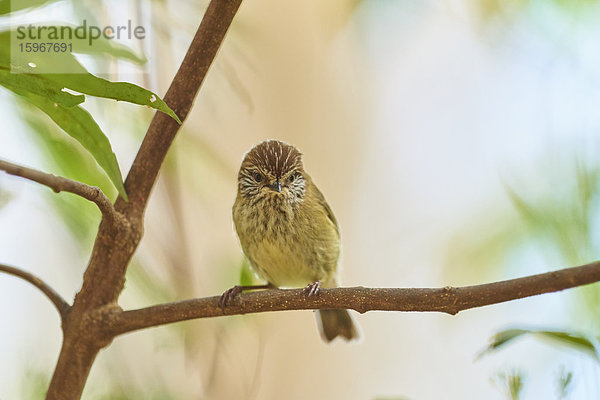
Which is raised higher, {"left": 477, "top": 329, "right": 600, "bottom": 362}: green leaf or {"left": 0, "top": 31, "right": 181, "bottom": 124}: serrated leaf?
{"left": 0, "top": 31, "right": 181, "bottom": 124}: serrated leaf

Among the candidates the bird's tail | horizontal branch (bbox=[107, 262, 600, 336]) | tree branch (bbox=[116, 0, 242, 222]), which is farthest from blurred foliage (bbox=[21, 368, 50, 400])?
the bird's tail

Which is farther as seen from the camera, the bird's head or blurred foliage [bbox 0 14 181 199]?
the bird's head

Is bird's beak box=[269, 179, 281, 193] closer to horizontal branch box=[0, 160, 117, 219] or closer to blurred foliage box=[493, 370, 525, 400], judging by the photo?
horizontal branch box=[0, 160, 117, 219]

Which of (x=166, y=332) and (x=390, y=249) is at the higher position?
(x=390, y=249)

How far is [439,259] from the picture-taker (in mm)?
3174

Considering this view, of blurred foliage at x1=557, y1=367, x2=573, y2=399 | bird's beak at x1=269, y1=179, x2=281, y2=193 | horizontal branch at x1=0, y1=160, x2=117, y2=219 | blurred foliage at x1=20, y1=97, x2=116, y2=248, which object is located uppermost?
bird's beak at x1=269, y1=179, x2=281, y2=193

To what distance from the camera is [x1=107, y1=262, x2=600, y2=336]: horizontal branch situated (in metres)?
1.08

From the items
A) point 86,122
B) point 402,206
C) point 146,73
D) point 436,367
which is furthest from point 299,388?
point 86,122

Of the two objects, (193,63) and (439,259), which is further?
(439,259)

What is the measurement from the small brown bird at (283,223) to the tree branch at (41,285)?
102 cm

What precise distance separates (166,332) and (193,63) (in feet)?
4.45

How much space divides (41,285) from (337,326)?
1535 millimetres

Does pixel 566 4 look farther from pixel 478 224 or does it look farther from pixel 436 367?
pixel 436 367

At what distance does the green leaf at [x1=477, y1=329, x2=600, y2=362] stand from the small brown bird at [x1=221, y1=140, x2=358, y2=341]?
3.92 ft
